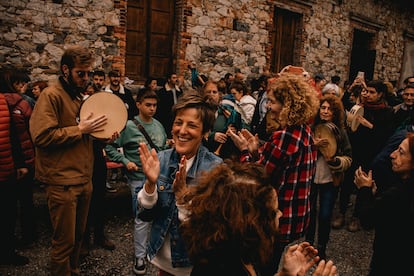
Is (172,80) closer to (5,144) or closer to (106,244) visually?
(106,244)

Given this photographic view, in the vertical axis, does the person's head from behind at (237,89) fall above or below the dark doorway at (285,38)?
below

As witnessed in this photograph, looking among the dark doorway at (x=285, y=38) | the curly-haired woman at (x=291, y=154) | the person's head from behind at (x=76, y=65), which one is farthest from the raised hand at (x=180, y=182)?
the dark doorway at (x=285, y=38)

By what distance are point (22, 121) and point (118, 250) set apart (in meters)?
1.69

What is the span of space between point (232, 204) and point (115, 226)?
3646 mm

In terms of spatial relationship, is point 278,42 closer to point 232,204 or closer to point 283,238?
point 283,238

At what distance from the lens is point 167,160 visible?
85.8 inches

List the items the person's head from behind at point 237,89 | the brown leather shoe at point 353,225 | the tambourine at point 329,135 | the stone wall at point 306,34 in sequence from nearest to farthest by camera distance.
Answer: the tambourine at point 329,135 < the brown leather shoe at point 353,225 < the person's head from behind at point 237,89 < the stone wall at point 306,34

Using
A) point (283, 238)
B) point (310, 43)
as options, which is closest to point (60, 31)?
point (283, 238)

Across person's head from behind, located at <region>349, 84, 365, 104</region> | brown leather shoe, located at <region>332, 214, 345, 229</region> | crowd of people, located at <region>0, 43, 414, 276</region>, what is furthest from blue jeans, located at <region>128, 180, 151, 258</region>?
person's head from behind, located at <region>349, 84, 365, 104</region>

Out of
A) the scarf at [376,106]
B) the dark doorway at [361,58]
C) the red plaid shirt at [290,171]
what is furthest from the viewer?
the dark doorway at [361,58]

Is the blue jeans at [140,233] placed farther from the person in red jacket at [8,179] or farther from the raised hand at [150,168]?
the raised hand at [150,168]

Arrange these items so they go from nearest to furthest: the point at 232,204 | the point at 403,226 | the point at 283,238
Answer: the point at 232,204 → the point at 403,226 → the point at 283,238

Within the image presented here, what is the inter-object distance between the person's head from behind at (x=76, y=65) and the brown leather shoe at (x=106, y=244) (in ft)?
6.47

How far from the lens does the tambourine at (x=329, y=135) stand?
3.82m
